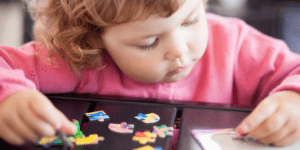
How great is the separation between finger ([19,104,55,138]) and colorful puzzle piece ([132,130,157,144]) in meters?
0.12

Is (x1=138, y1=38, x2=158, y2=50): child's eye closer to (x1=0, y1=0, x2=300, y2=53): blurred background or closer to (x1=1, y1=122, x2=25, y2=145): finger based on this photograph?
(x1=1, y1=122, x2=25, y2=145): finger

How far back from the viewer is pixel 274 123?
0.53m

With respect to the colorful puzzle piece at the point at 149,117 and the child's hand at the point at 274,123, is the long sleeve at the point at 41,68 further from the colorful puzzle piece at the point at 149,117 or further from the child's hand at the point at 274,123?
the child's hand at the point at 274,123

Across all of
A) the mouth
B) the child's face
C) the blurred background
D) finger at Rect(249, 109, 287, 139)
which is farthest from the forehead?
the blurred background

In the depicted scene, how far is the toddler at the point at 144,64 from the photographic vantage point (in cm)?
52

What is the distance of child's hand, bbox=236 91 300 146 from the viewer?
20.1 inches

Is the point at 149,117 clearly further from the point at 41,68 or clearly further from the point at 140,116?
the point at 41,68

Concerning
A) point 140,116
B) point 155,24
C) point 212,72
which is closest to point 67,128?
point 140,116

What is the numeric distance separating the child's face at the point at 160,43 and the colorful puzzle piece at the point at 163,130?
15cm

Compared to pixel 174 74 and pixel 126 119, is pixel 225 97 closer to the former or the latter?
pixel 174 74

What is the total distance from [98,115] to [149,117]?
0.29 ft

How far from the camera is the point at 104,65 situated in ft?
2.63

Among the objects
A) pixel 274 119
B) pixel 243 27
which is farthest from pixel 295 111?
pixel 243 27

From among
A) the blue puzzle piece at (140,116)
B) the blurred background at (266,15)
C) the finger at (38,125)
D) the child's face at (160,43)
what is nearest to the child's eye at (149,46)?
the child's face at (160,43)
